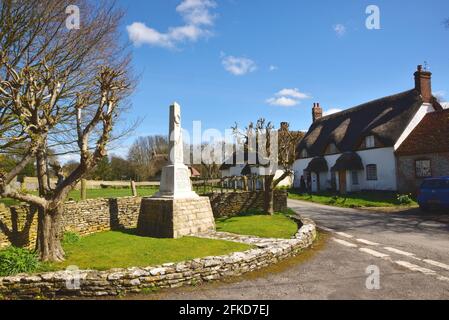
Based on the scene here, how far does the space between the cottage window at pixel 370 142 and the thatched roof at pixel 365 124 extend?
1.44 feet

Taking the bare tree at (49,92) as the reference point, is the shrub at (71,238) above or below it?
below

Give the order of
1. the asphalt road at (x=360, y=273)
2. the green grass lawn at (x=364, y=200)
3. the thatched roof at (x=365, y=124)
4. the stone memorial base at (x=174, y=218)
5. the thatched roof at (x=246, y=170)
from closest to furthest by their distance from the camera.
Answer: the asphalt road at (x=360, y=273)
the stone memorial base at (x=174, y=218)
the green grass lawn at (x=364, y=200)
the thatched roof at (x=365, y=124)
the thatched roof at (x=246, y=170)

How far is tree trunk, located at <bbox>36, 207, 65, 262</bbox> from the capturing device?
8938 millimetres

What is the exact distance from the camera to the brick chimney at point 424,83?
90.4 feet

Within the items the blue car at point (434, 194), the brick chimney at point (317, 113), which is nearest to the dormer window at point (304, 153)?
the brick chimney at point (317, 113)

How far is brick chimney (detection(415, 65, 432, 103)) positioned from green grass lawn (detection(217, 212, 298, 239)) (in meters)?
19.6

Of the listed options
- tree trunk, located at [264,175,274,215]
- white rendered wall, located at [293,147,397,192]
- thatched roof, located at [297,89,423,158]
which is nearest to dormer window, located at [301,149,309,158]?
thatched roof, located at [297,89,423,158]

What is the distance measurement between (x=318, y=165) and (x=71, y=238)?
1066 inches

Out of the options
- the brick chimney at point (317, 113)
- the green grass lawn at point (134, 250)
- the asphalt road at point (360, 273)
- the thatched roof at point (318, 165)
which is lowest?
the asphalt road at point (360, 273)

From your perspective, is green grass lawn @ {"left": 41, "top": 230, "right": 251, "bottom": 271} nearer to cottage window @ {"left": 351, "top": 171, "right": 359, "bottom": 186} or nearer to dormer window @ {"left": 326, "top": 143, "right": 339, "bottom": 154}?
cottage window @ {"left": 351, "top": 171, "right": 359, "bottom": 186}

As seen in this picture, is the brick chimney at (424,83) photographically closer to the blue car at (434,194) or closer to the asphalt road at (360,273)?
the blue car at (434,194)

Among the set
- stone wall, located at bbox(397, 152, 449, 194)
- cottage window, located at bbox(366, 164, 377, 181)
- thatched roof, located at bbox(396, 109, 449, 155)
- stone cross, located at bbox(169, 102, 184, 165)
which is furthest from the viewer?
cottage window, located at bbox(366, 164, 377, 181)
